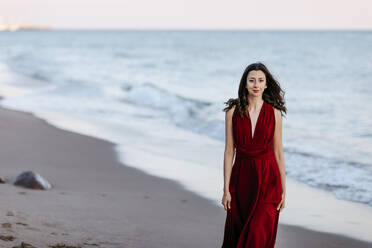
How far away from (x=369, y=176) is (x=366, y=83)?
18.5 meters

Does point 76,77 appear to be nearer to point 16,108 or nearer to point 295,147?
point 16,108

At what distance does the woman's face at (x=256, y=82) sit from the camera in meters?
3.88

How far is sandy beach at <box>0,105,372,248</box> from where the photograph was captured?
206 inches

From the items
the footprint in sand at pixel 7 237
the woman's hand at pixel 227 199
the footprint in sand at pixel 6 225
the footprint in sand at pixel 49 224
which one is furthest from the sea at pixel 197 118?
the woman's hand at pixel 227 199

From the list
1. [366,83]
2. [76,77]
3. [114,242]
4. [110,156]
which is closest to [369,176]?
[110,156]

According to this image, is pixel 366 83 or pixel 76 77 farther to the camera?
pixel 76 77

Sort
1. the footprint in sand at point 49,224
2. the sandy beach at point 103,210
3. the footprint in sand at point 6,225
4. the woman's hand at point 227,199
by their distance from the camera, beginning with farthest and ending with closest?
1. the footprint in sand at point 49,224
2. the sandy beach at point 103,210
3. the footprint in sand at point 6,225
4. the woman's hand at point 227,199

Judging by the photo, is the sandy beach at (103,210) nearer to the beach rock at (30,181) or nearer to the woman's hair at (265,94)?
the beach rock at (30,181)

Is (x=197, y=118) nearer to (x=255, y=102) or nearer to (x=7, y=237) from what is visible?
(x=7, y=237)

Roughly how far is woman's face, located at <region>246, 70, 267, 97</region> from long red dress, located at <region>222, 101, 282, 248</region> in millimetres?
104

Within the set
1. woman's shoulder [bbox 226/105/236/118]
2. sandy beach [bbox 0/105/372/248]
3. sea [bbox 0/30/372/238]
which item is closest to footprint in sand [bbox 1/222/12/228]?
sandy beach [bbox 0/105/372/248]

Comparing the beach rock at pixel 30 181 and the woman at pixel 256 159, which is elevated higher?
the woman at pixel 256 159

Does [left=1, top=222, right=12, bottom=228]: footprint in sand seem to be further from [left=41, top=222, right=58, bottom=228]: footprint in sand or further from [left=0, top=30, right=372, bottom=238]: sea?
[left=0, top=30, right=372, bottom=238]: sea

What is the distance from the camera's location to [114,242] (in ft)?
16.9
